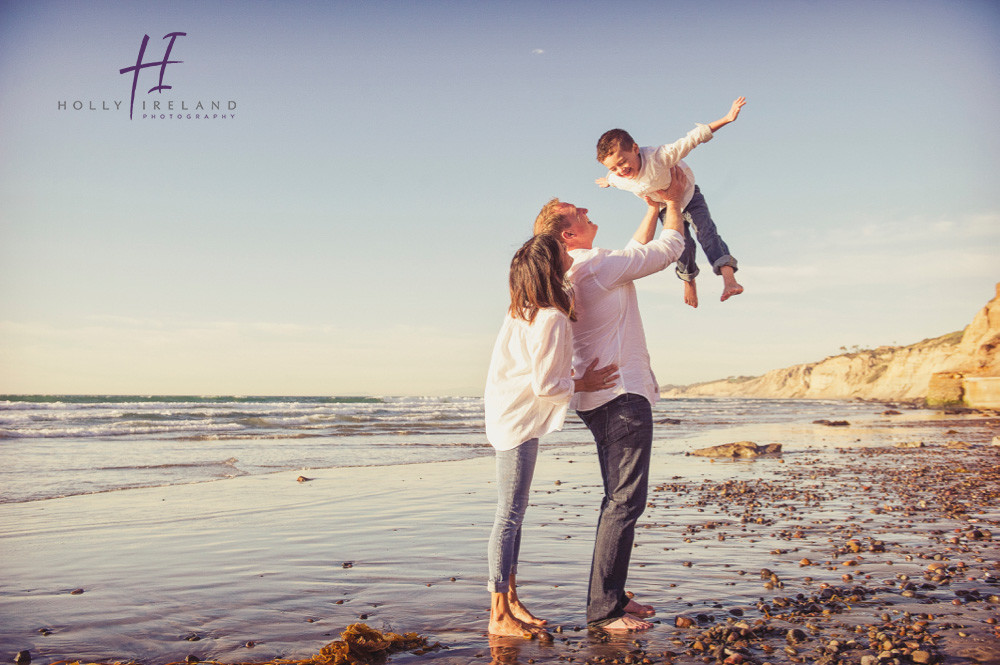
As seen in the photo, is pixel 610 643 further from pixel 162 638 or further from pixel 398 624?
pixel 162 638

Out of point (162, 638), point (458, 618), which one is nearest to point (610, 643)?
point (458, 618)

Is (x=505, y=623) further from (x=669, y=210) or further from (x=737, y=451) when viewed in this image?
(x=737, y=451)

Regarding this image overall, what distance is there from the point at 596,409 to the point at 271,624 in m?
2.14

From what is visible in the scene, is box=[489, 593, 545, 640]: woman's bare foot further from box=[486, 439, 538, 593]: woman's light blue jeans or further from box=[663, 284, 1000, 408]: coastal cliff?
box=[663, 284, 1000, 408]: coastal cliff

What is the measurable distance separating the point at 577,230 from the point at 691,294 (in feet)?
3.89

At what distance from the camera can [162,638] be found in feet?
12.1

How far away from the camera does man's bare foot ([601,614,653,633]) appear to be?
3635 mm

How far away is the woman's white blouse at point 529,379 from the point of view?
3.49m

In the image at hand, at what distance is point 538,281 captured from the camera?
11.7 ft

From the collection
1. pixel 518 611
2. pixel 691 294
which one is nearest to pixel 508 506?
pixel 518 611

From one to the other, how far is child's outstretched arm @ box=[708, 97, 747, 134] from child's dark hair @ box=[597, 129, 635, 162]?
0.50 m

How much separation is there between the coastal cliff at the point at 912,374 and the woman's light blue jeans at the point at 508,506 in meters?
37.3

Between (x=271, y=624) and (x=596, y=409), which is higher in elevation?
(x=596, y=409)

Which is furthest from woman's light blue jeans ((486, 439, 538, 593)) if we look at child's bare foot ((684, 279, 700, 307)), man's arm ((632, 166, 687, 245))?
child's bare foot ((684, 279, 700, 307))
